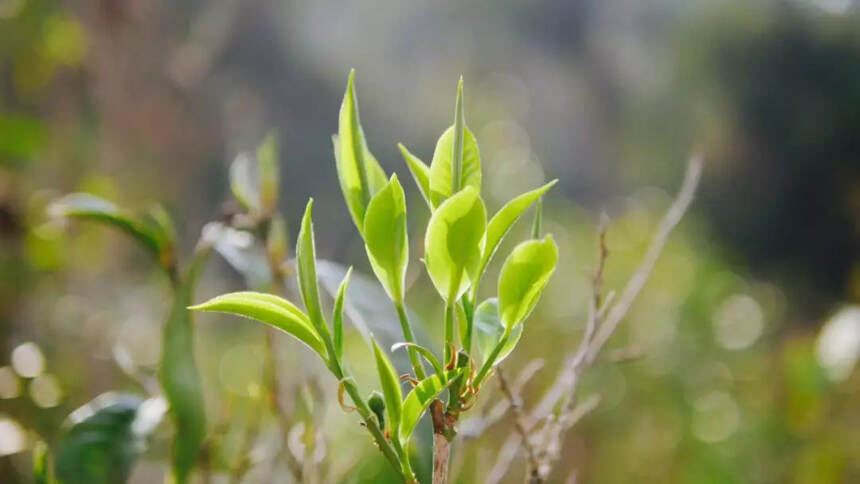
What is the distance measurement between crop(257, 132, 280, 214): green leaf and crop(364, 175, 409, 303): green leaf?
19cm

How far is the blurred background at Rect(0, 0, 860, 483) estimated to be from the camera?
2.75ft

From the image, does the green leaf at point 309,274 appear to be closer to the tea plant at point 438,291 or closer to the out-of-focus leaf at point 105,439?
the tea plant at point 438,291

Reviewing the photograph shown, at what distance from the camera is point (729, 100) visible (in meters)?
2.79

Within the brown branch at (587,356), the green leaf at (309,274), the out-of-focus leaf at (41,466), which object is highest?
the green leaf at (309,274)

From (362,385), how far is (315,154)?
7.10ft

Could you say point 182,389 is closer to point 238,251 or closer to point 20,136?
point 238,251

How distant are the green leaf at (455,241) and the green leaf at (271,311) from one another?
4 cm

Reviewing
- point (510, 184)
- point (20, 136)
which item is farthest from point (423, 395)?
point (510, 184)

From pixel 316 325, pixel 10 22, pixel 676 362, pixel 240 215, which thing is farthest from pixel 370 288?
pixel 676 362

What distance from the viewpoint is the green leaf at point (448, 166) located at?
0.78 ft

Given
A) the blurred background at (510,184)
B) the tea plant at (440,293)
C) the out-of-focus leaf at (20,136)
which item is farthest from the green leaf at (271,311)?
the out-of-focus leaf at (20,136)

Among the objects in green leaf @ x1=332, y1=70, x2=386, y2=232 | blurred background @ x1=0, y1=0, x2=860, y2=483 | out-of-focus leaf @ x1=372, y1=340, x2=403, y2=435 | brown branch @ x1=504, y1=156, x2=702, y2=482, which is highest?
green leaf @ x1=332, y1=70, x2=386, y2=232

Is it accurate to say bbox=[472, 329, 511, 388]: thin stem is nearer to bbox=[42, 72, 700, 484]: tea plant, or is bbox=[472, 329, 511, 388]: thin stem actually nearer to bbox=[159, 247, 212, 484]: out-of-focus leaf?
bbox=[42, 72, 700, 484]: tea plant

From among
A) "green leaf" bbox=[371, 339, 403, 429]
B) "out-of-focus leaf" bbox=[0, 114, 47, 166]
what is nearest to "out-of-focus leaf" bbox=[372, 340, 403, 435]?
"green leaf" bbox=[371, 339, 403, 429]
